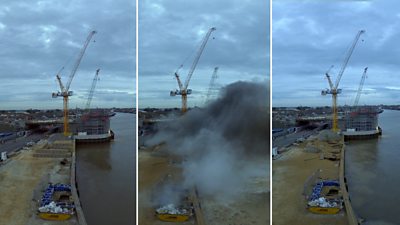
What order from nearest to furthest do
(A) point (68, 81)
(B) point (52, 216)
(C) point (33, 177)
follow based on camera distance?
(B) point (52, 216), (C) point (33, 177), (A) point (68, 81)

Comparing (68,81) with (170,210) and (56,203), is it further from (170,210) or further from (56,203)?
(170,210)

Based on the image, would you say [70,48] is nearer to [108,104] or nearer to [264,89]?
[108,104]

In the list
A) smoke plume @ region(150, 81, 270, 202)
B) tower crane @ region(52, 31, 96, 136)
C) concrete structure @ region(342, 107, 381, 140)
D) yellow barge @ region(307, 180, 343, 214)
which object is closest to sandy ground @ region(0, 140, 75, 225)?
tower crane @ region(52, 31, 96, 136)

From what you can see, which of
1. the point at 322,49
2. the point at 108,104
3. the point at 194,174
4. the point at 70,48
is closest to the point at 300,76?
the point at 322,49

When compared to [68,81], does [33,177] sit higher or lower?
lower

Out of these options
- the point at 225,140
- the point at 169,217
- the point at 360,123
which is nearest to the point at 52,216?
the point at 169,217

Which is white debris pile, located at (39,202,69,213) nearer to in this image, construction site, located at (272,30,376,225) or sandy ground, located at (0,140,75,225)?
sandy ground, located at (0,140,75,225)
